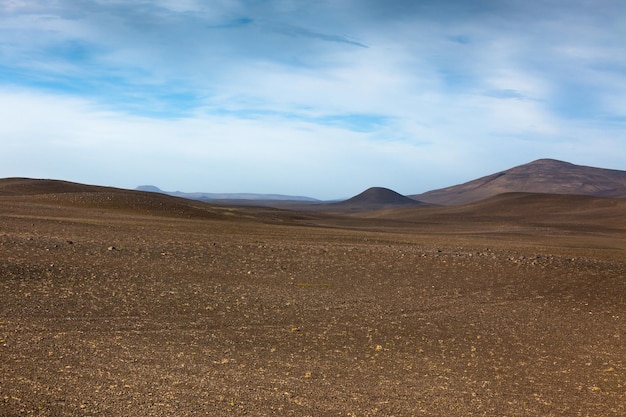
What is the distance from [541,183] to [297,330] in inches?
5828

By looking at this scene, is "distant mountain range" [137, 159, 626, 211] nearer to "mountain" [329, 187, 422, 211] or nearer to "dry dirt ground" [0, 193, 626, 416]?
"mountain" [329, 187, 422, 211]

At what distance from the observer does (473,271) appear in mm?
14828

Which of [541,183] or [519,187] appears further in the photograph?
[541,183]

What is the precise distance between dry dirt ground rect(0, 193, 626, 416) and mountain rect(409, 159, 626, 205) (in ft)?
404

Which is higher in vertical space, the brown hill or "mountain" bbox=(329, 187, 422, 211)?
"mountain" bbox=(329, 187, 422, 211)

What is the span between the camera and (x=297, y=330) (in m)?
9.14

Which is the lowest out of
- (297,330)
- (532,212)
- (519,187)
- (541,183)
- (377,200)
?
(297,330)

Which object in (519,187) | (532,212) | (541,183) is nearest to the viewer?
(532,212)

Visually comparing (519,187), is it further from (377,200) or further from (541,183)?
(377,200)

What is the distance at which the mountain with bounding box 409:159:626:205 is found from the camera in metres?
137

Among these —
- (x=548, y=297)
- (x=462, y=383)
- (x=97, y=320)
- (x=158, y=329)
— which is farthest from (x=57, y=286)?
(x=548, y=297)

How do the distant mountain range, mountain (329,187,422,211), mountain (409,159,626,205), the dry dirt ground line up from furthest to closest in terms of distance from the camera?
1. mountain (409,159,626,205)
2. the distant mountain range
3. mountain (329,187,422,211)
4. the dry dirt ground

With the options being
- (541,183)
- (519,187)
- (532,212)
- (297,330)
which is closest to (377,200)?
(519,187)

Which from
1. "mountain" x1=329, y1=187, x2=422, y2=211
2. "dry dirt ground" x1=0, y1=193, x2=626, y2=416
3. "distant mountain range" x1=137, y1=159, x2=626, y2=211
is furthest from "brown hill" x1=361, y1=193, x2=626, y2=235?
"mountain" x1=329, y1=187, x2=422, y2=211
